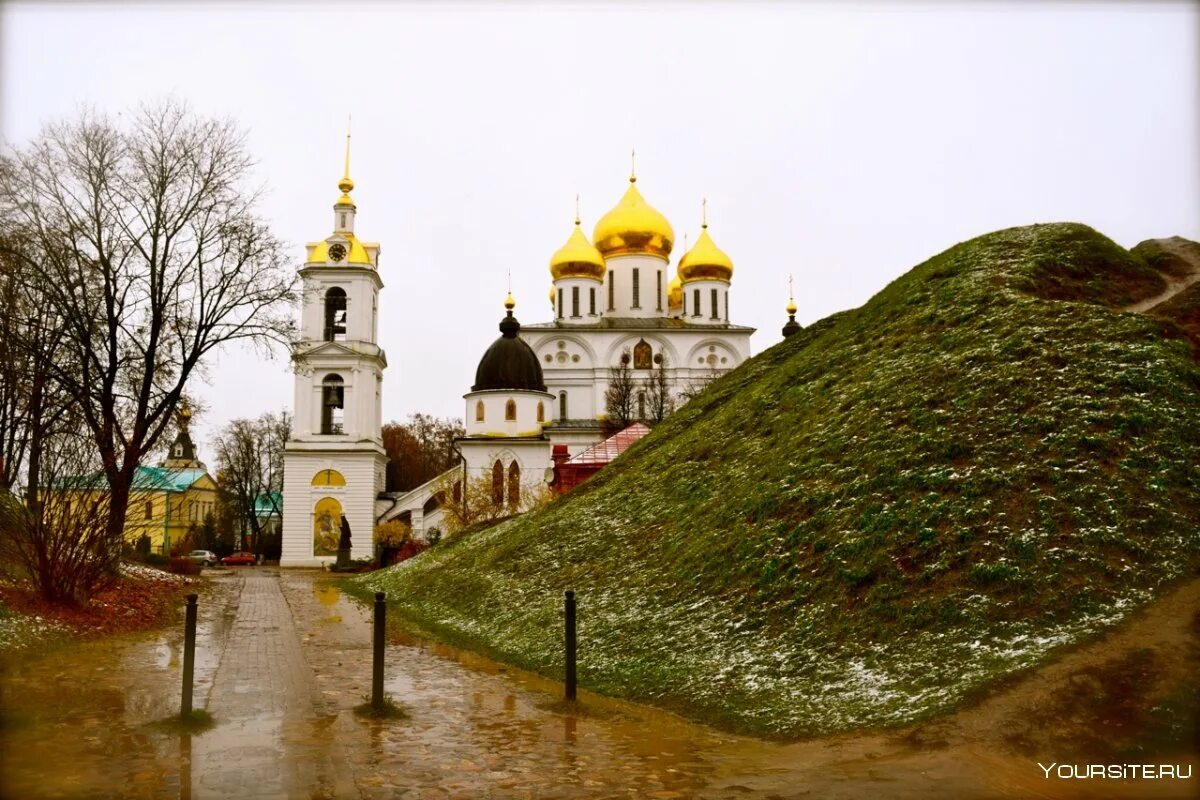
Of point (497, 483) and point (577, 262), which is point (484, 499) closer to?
point (497, 483)

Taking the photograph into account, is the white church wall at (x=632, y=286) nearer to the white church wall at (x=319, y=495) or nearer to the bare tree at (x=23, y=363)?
the white church wall at (x=319, y=495)

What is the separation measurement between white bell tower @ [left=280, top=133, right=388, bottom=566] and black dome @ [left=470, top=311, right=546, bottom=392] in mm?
5519

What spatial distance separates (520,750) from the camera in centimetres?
741

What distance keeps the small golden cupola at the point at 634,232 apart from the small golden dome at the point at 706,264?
162 centimetres

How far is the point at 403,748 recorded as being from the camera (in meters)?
7.39

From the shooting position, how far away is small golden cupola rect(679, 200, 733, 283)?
64.4 metres

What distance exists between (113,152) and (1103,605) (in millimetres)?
20977

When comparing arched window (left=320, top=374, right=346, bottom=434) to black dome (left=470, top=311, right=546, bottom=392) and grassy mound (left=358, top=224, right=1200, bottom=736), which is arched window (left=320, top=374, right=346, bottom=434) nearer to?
black dome (left=470, top=311, right=546, bottom=392)

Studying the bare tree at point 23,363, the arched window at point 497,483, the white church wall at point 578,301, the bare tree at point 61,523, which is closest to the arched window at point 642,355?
the white church wall at point 578,301

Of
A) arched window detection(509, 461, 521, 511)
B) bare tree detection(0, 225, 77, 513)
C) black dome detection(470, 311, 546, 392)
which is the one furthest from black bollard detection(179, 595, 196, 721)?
black dome detection(470, 311, 546, 392)

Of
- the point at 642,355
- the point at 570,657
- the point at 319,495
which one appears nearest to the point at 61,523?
the point at 570,657

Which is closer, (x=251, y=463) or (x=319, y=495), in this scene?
(x=319, y=495)

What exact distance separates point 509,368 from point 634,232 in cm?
1748

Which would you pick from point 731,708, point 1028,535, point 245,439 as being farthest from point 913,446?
point 245,439
